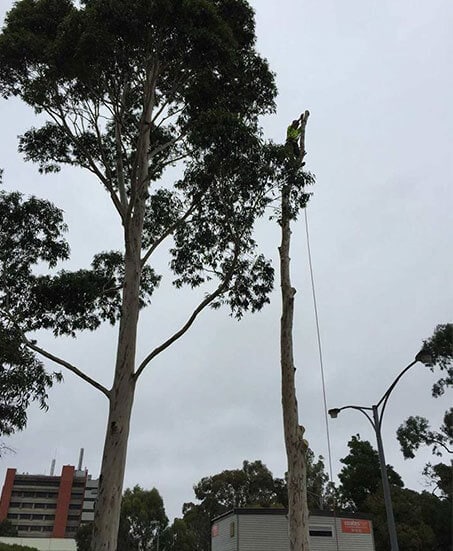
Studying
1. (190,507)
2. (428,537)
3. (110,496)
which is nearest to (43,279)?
(110,496)

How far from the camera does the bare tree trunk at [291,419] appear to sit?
34.0 feet

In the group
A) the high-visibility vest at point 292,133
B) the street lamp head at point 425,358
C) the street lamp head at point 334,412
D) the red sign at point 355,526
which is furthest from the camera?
the red sign at point 355,526

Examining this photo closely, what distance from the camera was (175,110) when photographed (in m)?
15.5

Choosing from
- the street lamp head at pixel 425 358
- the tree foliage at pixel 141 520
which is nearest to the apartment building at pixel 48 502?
the tree foliage at pixel 141 520

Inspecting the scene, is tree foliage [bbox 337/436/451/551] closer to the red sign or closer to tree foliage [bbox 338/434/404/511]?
tree foliage [bbox 338/434/404/511]

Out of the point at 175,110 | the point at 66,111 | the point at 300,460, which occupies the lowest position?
the point at 300,460

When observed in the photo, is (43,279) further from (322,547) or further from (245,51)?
(322,547)

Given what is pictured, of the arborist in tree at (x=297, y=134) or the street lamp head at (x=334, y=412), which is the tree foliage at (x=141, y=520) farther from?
the arborist in tree at (x=297, y=134)

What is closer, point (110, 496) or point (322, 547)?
point (110, 496)

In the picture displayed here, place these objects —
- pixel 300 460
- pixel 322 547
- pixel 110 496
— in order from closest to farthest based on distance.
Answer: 1. pixel 110 496
2. pixel 300 460
3. pixel 322 547

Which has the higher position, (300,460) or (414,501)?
(414,501)

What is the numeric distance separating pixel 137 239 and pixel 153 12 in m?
5.28

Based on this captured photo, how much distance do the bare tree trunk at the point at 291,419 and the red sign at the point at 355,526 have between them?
2094 cm

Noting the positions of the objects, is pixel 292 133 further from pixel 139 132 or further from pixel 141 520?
pixel 141 520
